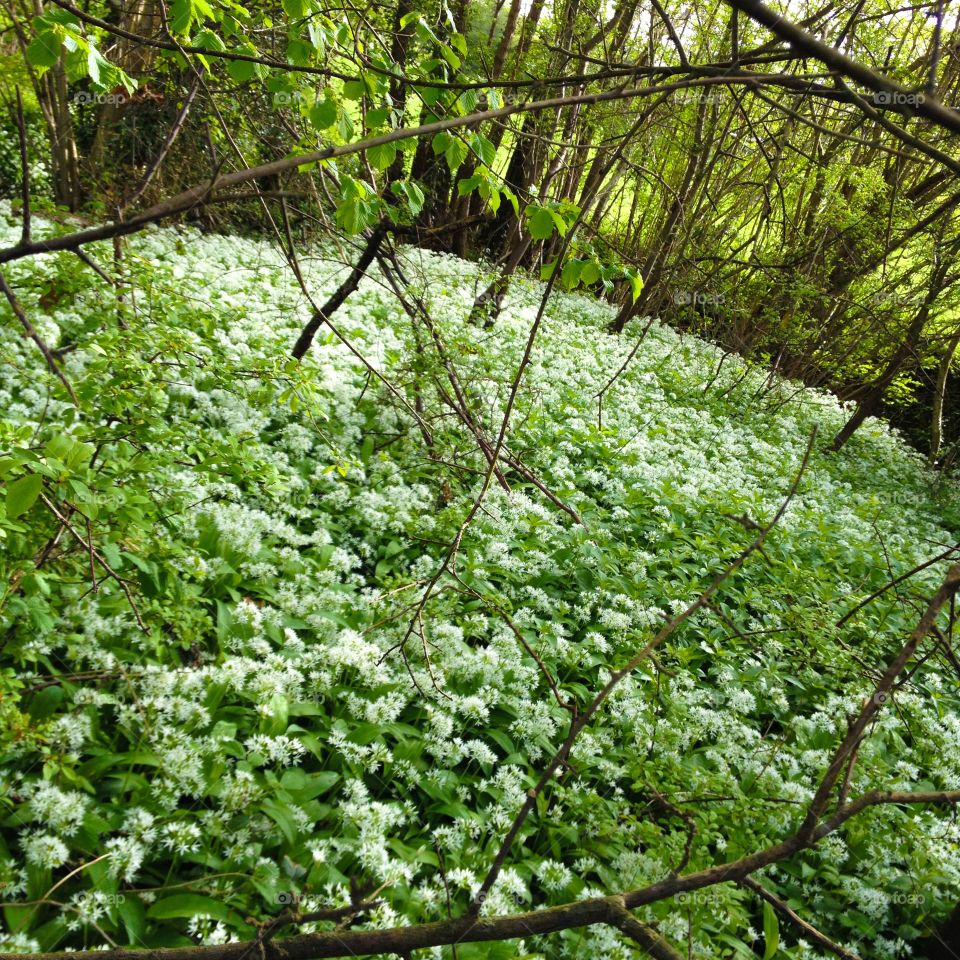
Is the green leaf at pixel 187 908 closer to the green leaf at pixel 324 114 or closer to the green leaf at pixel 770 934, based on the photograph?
the green leaf at pixel 770 934

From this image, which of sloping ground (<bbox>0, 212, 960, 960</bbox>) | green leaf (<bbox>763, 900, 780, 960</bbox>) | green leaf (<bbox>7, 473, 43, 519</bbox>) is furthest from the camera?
green leaf (<bbox>763, 900, 780, 960</bbox>)

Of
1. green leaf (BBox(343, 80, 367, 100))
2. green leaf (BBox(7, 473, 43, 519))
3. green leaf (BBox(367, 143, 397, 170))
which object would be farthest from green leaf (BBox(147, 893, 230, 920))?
green leaf (BBox(343, 80, 367, 100))

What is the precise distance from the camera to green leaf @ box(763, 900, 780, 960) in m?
2.41

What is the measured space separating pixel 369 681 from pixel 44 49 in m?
2.33

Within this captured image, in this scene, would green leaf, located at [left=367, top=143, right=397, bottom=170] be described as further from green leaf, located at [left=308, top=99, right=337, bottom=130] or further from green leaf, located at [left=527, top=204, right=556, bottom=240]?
green leaf, located at [left=527, top=204, right=556, bottom=240]

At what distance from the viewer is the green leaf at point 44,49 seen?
1.71 meters

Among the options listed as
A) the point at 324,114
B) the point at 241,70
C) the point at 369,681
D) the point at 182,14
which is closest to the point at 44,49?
the point at 182,14

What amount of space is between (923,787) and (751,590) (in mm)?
1538

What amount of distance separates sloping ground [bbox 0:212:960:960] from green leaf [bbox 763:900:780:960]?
6 centimetres

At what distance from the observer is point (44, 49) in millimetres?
1730

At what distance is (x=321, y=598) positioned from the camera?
302cm

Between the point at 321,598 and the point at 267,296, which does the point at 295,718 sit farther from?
the point at 267,296

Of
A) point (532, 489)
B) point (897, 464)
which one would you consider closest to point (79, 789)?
point (532, 489)

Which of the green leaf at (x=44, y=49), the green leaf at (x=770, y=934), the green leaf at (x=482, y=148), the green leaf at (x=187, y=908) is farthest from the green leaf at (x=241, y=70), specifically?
the green leaf at (x=770, y=934)
